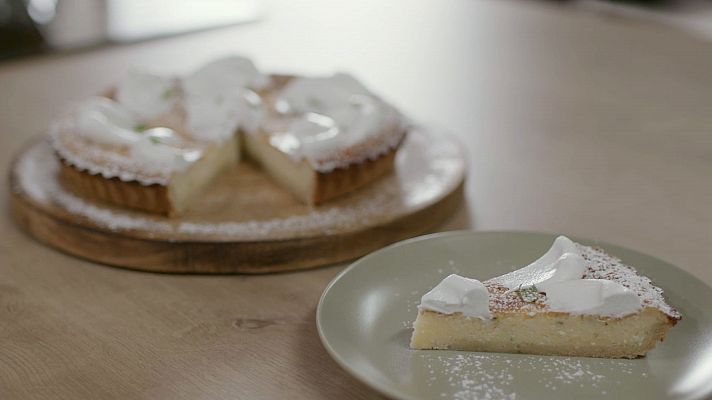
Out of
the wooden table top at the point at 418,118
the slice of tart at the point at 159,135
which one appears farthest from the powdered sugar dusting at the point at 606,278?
the slice of tart at the point at 159,135

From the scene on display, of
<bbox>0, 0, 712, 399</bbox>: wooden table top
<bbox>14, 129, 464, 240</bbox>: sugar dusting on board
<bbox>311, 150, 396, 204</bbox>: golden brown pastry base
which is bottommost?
<bbox>0, 0, 712, 399</bbox>: wooden table top

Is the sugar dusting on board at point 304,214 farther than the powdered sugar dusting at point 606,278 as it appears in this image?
Yes

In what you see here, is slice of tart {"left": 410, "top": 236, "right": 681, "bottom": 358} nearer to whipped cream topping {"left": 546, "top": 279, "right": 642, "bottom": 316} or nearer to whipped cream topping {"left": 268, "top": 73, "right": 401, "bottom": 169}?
whipped cream topping {"left": 546, "top": 279, "right": 642, "bottom": 316}

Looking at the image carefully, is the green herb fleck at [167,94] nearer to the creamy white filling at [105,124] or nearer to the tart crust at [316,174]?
the creamy white filling at [105,124]

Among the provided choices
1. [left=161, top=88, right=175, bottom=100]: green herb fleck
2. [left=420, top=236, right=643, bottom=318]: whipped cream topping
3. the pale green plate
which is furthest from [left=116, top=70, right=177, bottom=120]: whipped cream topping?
[left=420, top=236, right=643, bottom=318]: whipped cream topping

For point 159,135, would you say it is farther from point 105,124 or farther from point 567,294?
point 567,294

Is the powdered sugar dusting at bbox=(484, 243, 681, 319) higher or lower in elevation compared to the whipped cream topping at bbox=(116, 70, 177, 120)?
higher

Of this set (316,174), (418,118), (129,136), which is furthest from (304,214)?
(418,118)

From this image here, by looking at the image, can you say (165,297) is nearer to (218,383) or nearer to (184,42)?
(218,383)

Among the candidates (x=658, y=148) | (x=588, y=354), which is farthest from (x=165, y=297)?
(x=658, y=148)
